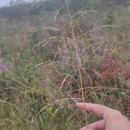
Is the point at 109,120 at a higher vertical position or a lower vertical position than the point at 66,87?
higher

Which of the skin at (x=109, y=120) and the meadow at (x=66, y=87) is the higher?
the skin at (x=109, y=120)

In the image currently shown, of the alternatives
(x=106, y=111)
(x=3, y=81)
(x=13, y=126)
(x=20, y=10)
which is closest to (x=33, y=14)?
(x=20, y=10)

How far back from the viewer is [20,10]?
14.9 meters

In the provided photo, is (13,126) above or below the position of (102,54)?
below

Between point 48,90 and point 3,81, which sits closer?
point 48,90

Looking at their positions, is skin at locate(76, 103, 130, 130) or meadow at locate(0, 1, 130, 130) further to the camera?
meadow at locate(0, 1, 130, 130)

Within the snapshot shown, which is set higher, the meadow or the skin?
the skin

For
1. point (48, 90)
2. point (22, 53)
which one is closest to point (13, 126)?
point (48, 90)

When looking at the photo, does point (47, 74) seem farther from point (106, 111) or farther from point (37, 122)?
point (106, 111)

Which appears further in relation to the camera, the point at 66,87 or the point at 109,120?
the point at 66,87

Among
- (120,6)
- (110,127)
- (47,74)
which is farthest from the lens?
(120,6)

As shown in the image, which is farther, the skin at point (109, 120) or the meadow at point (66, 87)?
the meadow at point (66, 87)

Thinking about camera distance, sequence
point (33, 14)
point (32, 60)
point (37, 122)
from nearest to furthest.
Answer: point (37, 122) < point (32, 60) < point (33, 14)

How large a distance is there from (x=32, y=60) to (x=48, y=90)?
186cm
